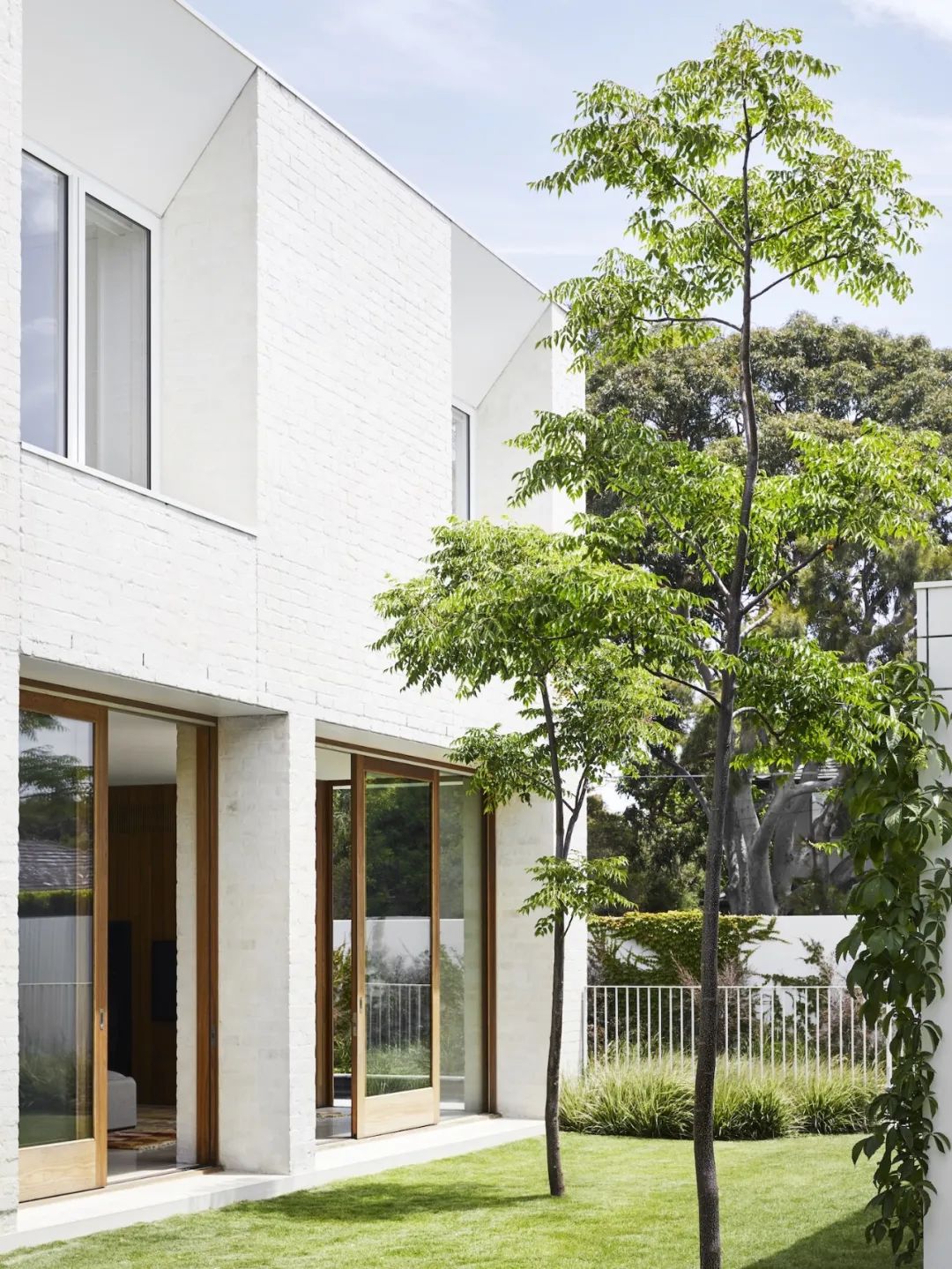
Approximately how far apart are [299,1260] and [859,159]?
588cm

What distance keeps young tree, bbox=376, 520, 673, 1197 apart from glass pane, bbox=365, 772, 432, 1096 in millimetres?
1332

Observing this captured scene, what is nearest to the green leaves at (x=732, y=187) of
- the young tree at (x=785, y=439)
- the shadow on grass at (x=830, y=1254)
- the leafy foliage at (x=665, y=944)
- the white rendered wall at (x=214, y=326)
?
the white rendered wall at (x=214, y=326)

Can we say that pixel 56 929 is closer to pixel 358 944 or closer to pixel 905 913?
pixel 358 944

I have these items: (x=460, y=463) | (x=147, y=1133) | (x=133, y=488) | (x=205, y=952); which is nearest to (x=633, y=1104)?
(x=147, y=1133)

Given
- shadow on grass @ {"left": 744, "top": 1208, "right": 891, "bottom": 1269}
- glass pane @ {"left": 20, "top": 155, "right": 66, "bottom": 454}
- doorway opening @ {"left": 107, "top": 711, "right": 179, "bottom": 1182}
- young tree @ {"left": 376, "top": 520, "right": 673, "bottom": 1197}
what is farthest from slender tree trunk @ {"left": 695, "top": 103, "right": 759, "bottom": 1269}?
doorway opening @ {"left": 107, "top": 711, "right": 179, "bottom": 1182}

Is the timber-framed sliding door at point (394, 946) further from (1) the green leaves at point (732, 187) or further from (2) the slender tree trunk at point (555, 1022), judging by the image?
(1) the green leaves at point (732, 187)

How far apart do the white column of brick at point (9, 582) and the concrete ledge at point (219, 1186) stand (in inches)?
26.7

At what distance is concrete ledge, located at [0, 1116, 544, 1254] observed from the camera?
838 centimetres

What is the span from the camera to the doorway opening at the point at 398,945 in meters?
12.5

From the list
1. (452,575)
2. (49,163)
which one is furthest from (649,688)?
(49,163)

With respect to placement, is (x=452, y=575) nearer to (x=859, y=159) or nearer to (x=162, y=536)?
(x=162, y=536)

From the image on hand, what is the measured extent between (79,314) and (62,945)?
3817mm

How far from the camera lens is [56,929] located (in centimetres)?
901

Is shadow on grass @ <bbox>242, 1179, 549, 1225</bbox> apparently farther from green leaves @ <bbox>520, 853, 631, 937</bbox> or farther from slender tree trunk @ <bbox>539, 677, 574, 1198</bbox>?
green leaves @ <bbox>520, 853, 631, 937</bbox>
